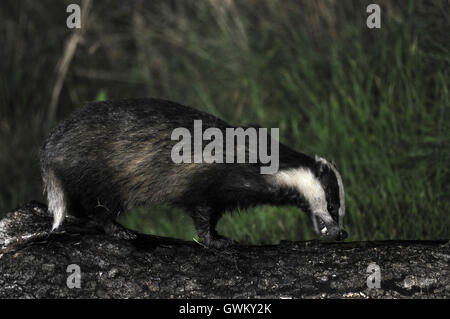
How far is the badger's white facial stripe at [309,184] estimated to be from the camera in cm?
392

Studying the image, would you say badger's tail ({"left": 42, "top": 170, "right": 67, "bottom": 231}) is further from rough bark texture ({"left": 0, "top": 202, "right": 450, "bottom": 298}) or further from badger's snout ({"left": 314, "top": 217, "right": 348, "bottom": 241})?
badger's snout ({"left": 314, "top": 217, "right": 348, "bottom": 241})

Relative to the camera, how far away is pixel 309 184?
396 cm

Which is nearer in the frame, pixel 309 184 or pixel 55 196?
pixel 55 196

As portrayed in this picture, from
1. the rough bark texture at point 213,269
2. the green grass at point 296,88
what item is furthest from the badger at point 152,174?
the green grass at point 296,88

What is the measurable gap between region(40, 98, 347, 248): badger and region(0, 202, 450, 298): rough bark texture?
1.94 feet

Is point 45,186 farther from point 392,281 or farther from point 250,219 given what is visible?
point 392,281

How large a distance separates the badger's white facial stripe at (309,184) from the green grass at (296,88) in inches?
28.1

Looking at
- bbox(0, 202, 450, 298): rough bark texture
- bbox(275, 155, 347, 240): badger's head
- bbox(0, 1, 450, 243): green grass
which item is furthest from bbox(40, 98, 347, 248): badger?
bbox(0, 1, 450, 243): green grass

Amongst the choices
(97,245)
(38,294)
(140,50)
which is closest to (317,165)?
(97,245)

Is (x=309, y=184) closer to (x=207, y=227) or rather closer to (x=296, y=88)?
(x=207, y=227)

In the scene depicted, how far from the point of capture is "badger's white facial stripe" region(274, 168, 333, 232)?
392 cm

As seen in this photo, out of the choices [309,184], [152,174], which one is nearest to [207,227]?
[152,174]

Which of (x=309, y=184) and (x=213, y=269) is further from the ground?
(x=309, y=184)

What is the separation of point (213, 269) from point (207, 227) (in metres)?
0.78
